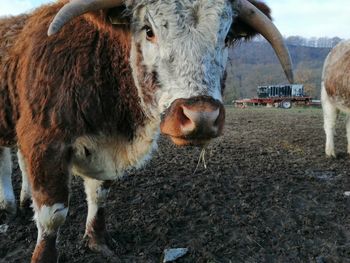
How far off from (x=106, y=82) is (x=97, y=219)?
1747 millimetres

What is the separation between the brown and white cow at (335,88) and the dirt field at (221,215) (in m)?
1.67

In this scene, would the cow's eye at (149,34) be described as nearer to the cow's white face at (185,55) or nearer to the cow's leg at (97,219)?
the cow's white face at (185,55)

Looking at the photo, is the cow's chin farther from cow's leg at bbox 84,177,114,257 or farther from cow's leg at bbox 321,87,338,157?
cow's leg at bbox 321,87,338,157

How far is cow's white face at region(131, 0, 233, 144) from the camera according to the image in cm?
278

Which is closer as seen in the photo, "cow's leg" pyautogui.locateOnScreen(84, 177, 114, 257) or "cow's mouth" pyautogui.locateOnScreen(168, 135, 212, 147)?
"cow's mouth" pyautogui.locateOnScreen(168, 135, 212, 147)

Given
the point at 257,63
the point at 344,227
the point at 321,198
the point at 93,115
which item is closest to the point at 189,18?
the point at 93,115

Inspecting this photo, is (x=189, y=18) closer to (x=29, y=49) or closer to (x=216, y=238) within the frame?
(x=29, y=49)

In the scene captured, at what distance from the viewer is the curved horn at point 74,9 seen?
3154 mm

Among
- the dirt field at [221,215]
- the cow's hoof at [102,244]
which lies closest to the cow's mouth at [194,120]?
the dirt field at [221,215]

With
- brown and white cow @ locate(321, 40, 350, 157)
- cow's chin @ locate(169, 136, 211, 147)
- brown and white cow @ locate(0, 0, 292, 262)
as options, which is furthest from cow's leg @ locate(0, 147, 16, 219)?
brown and white cow @ locate(321, 40, 350, 157)

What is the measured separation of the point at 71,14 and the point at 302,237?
3.41m

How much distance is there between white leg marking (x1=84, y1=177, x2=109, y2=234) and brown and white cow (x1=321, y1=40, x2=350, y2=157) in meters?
5.80

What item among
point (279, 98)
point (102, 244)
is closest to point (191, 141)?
point (102, 244)

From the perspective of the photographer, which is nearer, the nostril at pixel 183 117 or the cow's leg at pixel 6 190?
the nostril at pixel 183 117
